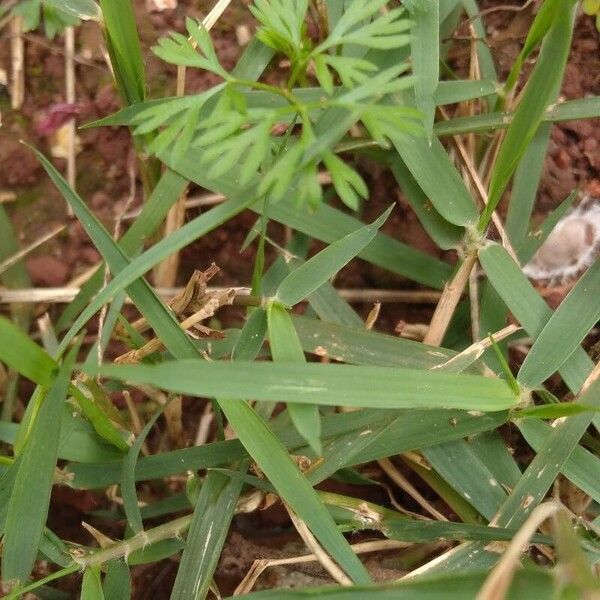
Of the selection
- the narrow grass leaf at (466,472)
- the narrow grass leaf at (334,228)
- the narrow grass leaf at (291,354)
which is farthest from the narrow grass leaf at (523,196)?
the narrow grass leaf at (291,354)

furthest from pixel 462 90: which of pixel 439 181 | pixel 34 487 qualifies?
pixel 34 487

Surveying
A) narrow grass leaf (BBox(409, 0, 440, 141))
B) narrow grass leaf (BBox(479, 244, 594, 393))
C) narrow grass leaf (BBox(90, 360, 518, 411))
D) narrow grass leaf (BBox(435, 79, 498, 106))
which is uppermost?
narrow grass leaf (BBox(409, 0, 440, 141))

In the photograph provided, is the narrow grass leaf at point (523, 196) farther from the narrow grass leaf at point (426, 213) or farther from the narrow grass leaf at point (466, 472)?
the narrow grass leaf at point (466, 472)

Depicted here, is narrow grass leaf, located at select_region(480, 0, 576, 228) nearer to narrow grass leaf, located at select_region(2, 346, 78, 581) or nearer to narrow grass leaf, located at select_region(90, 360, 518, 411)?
narrow grass leaf, located at select_region(90, 360, 518, 411)

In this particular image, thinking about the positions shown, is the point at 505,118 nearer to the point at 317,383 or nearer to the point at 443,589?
the point at 317,383

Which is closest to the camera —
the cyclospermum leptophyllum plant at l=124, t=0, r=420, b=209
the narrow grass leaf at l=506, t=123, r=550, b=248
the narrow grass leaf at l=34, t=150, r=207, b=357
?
the cyclospermum leptophyllum plant at l=124, t=0, r=420, b=209

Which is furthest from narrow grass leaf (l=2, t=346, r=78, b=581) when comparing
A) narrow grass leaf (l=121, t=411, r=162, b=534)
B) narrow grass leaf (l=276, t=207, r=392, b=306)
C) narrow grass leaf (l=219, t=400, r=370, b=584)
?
narrow grass leaf (l=276, t=207, r=392, b=306)

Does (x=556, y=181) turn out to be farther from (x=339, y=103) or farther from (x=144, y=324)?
(x=144, y=324)
